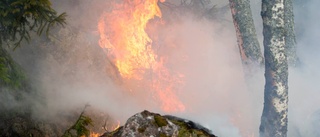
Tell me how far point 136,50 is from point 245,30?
4265mm

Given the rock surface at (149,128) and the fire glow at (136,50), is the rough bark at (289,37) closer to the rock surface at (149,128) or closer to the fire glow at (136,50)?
the fire glow at (136,50)

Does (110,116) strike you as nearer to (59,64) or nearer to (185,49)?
(59,64)

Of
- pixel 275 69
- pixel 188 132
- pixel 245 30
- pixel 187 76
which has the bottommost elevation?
pixel 188 132

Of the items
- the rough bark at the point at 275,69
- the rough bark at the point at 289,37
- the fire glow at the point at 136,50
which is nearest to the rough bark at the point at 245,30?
the rough bark at the point at 275,69

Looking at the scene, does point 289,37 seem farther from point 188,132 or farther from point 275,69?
point 188,132

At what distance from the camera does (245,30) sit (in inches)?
305

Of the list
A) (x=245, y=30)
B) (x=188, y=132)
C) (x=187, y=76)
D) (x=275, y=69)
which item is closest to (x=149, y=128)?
(x=188, y=132)

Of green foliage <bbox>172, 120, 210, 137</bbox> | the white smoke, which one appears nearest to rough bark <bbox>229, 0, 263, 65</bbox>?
the white smoke

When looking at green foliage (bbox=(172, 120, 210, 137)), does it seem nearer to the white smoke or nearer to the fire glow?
the white smoke

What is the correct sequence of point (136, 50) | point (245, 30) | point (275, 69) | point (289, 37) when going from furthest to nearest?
point (136, 50) < point (289, 37) < point (245, 30) < point (275, 69)

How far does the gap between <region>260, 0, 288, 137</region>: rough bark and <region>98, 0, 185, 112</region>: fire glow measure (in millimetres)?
4364

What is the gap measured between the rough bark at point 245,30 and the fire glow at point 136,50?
3783mm

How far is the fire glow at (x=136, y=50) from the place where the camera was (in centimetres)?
1045

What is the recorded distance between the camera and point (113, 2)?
11.2 meters
